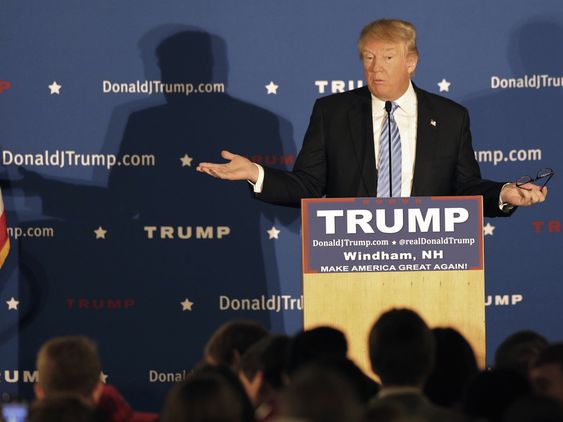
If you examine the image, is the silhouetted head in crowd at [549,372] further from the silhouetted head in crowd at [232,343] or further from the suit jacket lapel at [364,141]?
the suit jacket lapel at [364,141]

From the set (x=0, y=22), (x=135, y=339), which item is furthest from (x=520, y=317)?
(x=0, y=22)

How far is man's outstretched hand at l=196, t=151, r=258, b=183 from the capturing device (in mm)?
5742

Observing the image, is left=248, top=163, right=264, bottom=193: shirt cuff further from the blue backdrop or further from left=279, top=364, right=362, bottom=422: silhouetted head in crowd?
left=279, top=364, right=362, bottom=422: silhouetted head in crowd

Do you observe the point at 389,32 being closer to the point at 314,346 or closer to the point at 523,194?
the point at 523,194

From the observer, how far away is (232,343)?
15.8 ft

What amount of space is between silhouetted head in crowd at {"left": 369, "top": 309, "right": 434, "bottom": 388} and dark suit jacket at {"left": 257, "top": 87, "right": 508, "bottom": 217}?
1913 millimetres

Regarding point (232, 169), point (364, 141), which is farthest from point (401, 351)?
point (364, 141)

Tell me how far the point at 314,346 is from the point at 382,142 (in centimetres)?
197

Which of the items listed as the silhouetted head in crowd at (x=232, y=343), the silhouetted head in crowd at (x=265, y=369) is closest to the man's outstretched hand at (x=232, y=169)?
the silhouetted head in crowd at (x=232, y=343)

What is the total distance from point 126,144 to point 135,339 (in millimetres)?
1240

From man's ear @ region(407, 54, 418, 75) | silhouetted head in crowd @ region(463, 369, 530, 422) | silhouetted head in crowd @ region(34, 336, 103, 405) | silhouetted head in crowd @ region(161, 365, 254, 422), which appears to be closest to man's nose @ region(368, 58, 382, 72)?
man's ear @ region(407, 54, 418, 75)

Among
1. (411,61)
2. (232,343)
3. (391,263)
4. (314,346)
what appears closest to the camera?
(314,346)

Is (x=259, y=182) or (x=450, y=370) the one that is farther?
(x=259, y=182)

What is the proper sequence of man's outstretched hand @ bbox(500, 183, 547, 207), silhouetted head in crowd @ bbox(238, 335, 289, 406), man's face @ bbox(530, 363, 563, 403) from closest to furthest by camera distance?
1. man's face @ bbox(530, 363, 563, 403)
2. silhouetted head in crowd @ bbox(238, 335, 289, 406)
3. man's outstretched hand @ bbox(500, 183, 547, 207)
